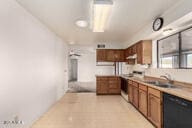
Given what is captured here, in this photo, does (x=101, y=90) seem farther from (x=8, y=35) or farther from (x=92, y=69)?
(x=8, y=35)

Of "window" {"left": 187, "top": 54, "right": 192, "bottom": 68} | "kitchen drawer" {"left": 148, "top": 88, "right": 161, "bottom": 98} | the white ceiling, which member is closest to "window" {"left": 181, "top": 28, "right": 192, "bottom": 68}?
"window" {"left": 187, "top": 54, "right": 192, "bottom": 68}

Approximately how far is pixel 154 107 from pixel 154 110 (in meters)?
0.06

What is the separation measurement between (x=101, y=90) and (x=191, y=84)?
15.7 ft

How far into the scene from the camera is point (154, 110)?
3.60m

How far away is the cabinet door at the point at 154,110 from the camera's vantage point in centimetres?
337

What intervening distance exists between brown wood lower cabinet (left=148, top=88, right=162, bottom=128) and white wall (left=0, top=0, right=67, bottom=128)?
2.56 metres

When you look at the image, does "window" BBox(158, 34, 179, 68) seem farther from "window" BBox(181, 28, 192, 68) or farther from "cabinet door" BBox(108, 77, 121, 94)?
"cabinet door" BBox(108, 77, 121, 94)

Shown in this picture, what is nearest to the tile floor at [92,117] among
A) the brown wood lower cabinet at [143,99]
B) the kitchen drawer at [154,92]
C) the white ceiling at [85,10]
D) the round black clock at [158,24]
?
the brown wood lower cabinet at [143,99]

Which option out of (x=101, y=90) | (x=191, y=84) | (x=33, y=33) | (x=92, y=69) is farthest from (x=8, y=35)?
(x=92, y=69)

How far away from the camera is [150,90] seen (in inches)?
150

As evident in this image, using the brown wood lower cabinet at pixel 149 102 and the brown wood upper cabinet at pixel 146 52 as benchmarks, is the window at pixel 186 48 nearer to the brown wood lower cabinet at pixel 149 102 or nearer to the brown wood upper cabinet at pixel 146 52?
the brown wood lower cabinet at pixel 149 102

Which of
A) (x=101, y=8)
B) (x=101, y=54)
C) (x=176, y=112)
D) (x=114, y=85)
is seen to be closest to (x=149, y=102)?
(x=176, y=112)

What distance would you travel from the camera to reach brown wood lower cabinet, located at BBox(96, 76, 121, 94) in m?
7.68

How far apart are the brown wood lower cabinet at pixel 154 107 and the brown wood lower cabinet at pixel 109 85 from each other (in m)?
3.80
